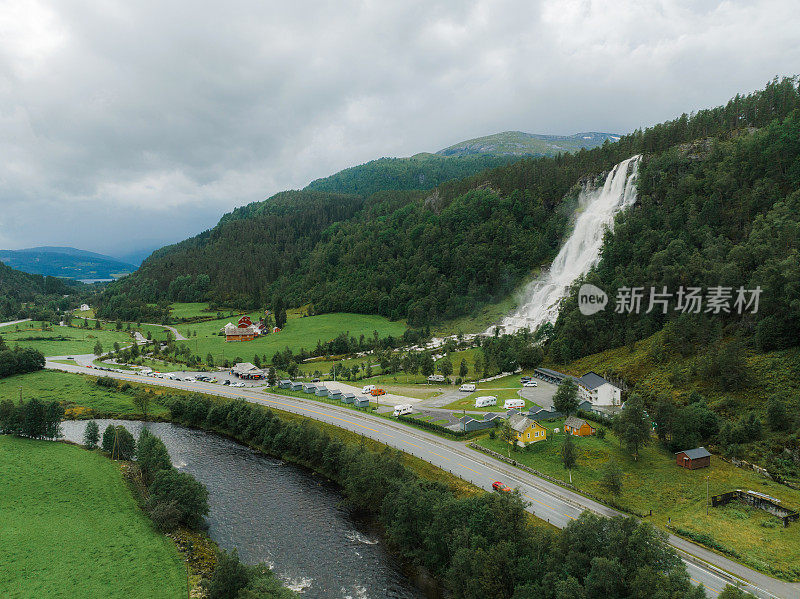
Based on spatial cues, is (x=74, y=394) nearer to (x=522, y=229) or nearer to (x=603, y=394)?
(x=603, y=394)

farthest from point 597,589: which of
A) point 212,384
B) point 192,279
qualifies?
point 192,279

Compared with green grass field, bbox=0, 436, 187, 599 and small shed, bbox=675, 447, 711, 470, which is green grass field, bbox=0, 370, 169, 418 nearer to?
green grass field, bbox=0, 436, 187, 599

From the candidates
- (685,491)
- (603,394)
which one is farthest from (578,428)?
(685,491)

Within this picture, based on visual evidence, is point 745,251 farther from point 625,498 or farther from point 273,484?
point 273,484

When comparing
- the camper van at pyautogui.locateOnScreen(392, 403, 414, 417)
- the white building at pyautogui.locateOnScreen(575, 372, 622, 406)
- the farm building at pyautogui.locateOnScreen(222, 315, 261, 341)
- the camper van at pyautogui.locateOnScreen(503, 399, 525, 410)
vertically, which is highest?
the farm building at pyautogui.locateOnScreen(222, 315, 261, 341)

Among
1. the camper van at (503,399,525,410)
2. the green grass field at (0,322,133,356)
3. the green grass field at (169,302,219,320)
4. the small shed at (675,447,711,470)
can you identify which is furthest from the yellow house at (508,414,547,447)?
the green grass field at (169,302,219,320)

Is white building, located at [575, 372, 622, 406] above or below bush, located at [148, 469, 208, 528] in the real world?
above

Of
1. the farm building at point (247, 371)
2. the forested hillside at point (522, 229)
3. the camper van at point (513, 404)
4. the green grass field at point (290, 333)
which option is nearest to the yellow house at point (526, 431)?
the camper van at point (513, 404)
